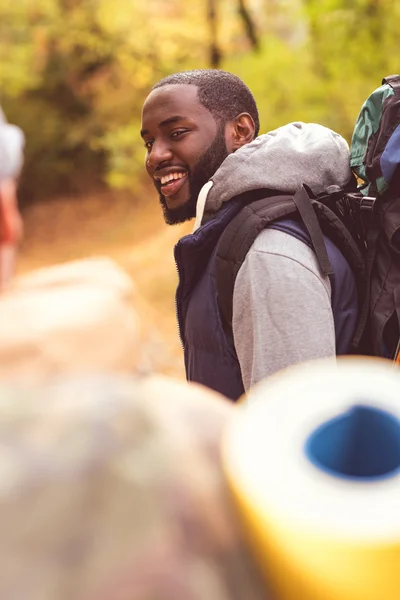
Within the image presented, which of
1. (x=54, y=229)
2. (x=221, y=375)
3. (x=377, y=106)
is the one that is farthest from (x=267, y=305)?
(x=54, y=229)

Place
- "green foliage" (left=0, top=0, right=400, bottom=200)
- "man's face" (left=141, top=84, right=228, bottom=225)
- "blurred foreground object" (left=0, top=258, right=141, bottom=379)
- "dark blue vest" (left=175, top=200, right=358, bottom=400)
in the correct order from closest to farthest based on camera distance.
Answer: "dark blue vest" (left=175, top=200, right=358, bottom=400) < "blurred foreground object" (left=0, top=258, right=141, bottom=379) < "man's face" (left=141, top=84, right=228, bottom=225) < "green foliage" (left=0, top=0, right=400, bottom=200)

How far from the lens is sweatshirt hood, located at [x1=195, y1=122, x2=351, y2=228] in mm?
1833

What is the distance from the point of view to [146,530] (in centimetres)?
38

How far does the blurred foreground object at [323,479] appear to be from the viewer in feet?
1.22

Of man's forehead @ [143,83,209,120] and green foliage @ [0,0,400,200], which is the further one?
green foliage @ [0,0,400,200]

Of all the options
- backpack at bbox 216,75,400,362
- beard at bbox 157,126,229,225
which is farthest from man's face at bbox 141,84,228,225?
backpack at bbox 216,75,400,362

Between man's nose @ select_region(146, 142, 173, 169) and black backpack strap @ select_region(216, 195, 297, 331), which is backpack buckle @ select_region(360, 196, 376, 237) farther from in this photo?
man's nose @ select_region(146, 142, 173, 169)

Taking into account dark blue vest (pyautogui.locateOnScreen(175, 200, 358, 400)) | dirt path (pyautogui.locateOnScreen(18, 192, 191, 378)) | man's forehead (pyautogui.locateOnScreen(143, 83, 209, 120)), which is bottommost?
dirt path (pyautogui.locateOnScreen(18, 192, 191, 378))

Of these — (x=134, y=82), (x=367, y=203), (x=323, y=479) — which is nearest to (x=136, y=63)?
(x=134, y=82)

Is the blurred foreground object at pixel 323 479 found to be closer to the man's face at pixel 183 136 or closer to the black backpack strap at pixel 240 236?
the black backpack strap at pixel 240 236

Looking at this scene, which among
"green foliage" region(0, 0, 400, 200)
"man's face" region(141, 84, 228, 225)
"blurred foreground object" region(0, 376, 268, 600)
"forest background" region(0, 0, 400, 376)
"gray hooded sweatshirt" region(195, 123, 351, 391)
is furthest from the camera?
"forest background" region(0, 0, 400, 376)

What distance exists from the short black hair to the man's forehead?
4 cm

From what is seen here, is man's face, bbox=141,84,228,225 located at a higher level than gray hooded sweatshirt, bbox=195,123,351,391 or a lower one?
higher

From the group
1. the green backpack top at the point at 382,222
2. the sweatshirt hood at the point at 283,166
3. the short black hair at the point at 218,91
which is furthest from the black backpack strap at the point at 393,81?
the short black hair at the point at 218,91
